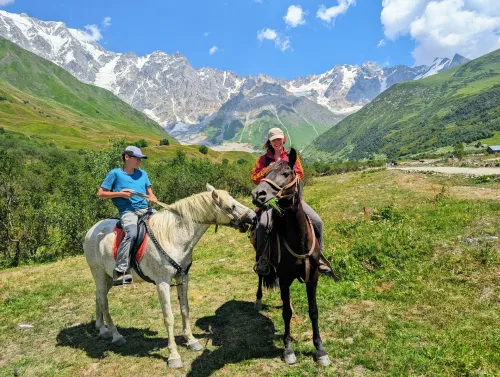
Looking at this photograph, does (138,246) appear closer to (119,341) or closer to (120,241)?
(120,241)

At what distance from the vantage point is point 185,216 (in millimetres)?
7875

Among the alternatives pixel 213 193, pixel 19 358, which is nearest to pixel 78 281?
pixel 19 358

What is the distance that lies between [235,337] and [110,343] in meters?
3.61

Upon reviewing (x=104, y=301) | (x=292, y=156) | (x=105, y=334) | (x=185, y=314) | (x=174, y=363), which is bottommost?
(x=174, y=363)

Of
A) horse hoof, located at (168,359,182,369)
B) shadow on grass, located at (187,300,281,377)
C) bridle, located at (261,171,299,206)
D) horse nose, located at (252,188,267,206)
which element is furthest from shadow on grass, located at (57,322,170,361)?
bridle, located at (261,171,299,206)

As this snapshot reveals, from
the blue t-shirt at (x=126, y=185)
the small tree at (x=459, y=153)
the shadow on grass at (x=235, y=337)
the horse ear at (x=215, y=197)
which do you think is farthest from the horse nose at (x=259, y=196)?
the small tree at (x=459, y=153)

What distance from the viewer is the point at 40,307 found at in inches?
468

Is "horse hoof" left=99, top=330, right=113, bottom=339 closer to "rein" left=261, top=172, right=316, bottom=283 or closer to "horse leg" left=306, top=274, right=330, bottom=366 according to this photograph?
"rein" left=261, top=172, right=316, bottom=283

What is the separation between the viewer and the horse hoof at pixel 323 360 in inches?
280

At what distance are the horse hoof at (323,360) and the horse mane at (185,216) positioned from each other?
406 cm

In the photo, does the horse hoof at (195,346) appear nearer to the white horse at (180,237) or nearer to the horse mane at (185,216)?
the white horse at (180,237)

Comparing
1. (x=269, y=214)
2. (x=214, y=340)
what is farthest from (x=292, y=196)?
(x=214, y=340)

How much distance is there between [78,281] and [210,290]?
6.74 metres

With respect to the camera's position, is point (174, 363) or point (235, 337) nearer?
point (174, 363)
